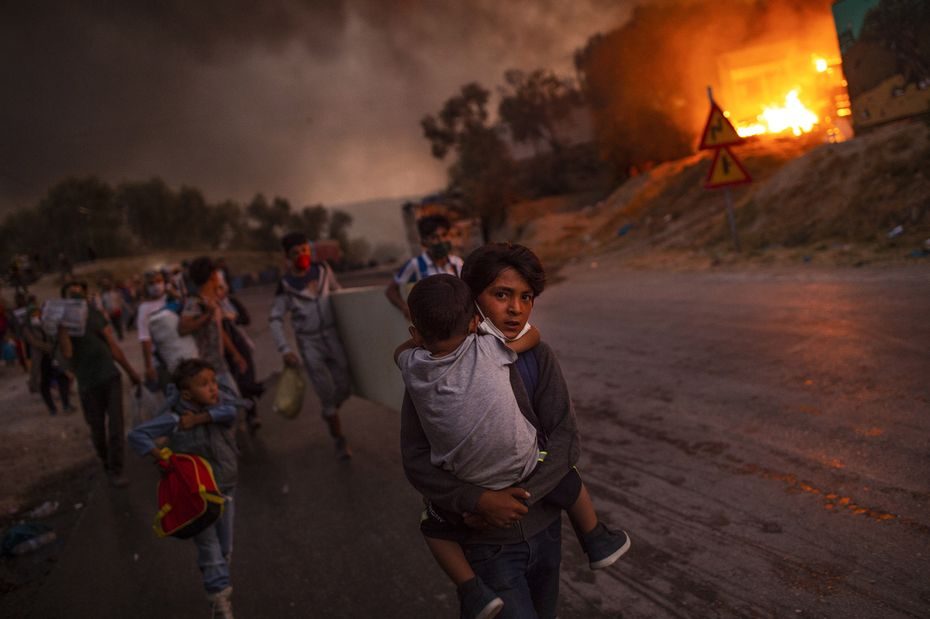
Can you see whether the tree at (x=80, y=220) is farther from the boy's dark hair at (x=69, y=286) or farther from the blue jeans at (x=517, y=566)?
the blue jeans at (x=517, y=566)

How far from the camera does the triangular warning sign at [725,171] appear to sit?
40.3 feet

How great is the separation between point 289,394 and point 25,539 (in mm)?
2277

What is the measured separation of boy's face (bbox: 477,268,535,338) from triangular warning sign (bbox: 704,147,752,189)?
440 inches

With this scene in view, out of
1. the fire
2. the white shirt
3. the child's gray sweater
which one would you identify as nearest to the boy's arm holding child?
the child's gray sweater

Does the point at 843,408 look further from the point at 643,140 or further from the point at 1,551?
the point at 643,140

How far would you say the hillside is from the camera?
1058 cm

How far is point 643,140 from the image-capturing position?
3234cm

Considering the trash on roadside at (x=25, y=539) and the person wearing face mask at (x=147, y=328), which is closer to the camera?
the trash on roadside at (x=25, y=539)

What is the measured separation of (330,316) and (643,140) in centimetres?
2905

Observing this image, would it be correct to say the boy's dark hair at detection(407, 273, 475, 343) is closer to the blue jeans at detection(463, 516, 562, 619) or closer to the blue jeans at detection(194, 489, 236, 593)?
the blue jeans at detection(463, 516, 562, 619)

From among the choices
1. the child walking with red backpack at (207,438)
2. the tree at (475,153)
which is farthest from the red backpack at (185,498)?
the tree at (475,153)

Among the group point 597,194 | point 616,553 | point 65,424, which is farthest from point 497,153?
point 616,553

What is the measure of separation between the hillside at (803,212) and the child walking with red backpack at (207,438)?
8828 mm

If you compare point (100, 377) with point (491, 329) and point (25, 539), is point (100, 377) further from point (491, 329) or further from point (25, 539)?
point (491, 329)
